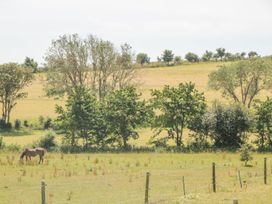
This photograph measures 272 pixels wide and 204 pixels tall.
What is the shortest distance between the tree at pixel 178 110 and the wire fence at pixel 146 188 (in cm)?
2012

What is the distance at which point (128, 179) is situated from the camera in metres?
31.0

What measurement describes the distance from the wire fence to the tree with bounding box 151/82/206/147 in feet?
66.0

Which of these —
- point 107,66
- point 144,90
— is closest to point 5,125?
point 107,66

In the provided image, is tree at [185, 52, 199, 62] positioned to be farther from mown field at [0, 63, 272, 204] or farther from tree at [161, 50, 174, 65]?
mown field at [0, 63, 272, 204]

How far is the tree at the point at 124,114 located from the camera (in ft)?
178

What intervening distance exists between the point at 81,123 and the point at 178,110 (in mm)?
10638

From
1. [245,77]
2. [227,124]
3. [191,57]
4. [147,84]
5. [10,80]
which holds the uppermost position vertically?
[191,57]

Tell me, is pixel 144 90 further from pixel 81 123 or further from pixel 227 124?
pixel 227 124

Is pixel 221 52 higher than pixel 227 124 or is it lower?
higher

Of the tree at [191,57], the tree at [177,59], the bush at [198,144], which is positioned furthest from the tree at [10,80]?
the tree at [191,57]

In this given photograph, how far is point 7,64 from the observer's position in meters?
79.1

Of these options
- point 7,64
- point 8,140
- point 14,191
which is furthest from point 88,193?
point 7,64

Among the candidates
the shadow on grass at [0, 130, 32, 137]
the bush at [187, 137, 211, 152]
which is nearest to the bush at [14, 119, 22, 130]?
the shadow on grass at [0, 130, 32, 137]

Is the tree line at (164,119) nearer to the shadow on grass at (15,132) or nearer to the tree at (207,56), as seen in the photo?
the shadow on grass at (15,132)
